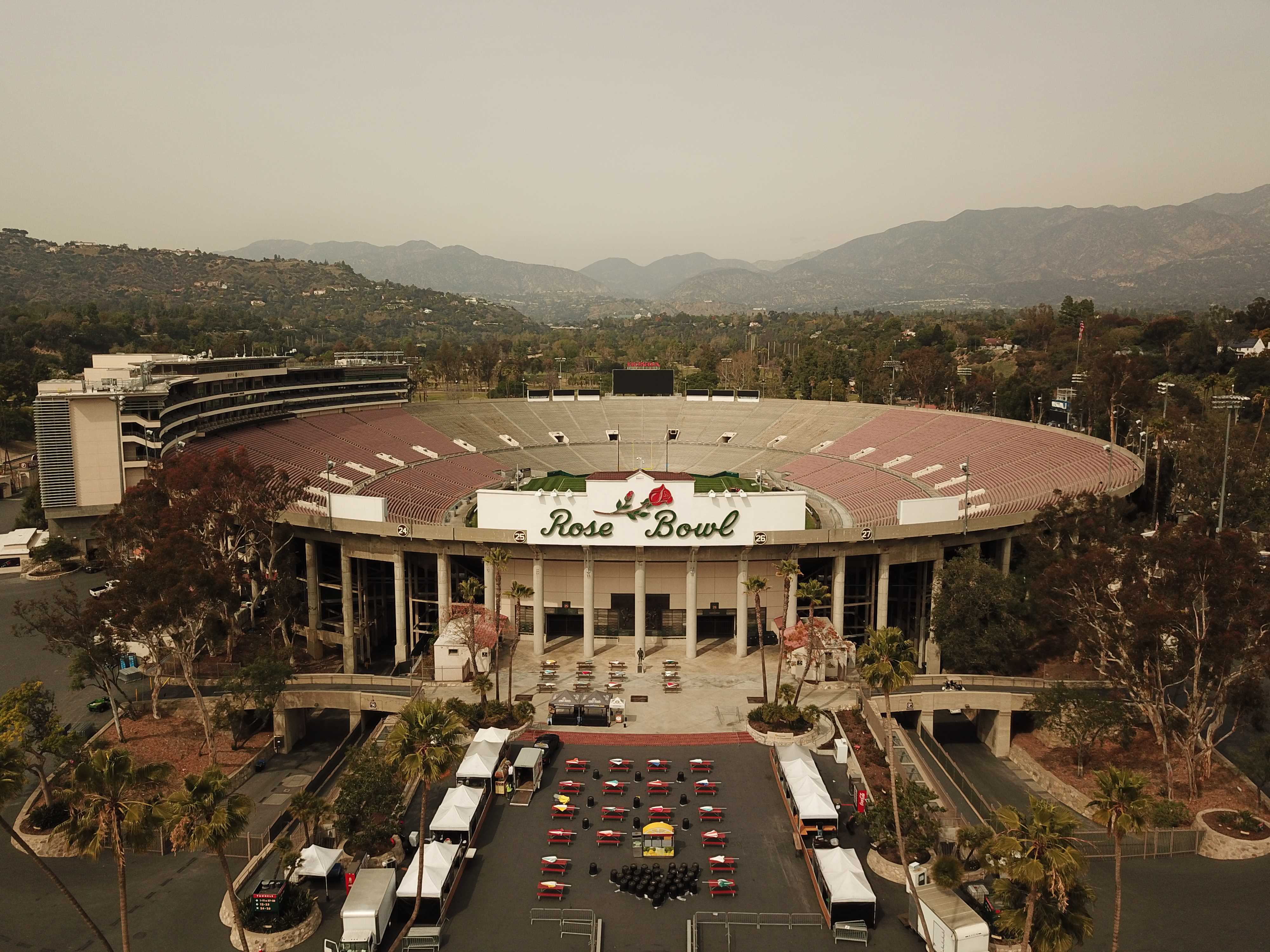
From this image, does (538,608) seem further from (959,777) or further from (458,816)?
(959,777)

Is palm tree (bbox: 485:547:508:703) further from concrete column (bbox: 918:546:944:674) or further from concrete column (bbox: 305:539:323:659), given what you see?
concrete column (bbox: 918:546:944:674)

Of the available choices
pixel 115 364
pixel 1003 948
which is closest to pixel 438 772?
pixel 1003 948

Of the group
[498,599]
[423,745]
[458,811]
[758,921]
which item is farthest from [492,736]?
[758,921]

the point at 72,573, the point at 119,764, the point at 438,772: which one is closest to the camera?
the point at 119,764

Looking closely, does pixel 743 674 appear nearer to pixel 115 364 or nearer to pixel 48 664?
pixel 48 664

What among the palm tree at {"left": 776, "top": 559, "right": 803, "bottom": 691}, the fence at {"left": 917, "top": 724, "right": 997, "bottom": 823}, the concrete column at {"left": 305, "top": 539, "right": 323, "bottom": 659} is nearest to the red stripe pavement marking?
the palm tree at {"left": 776, "top": 559, "right": 803, "bottom": 691}

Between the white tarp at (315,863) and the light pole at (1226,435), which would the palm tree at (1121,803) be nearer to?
the white tarp at (315,863)
